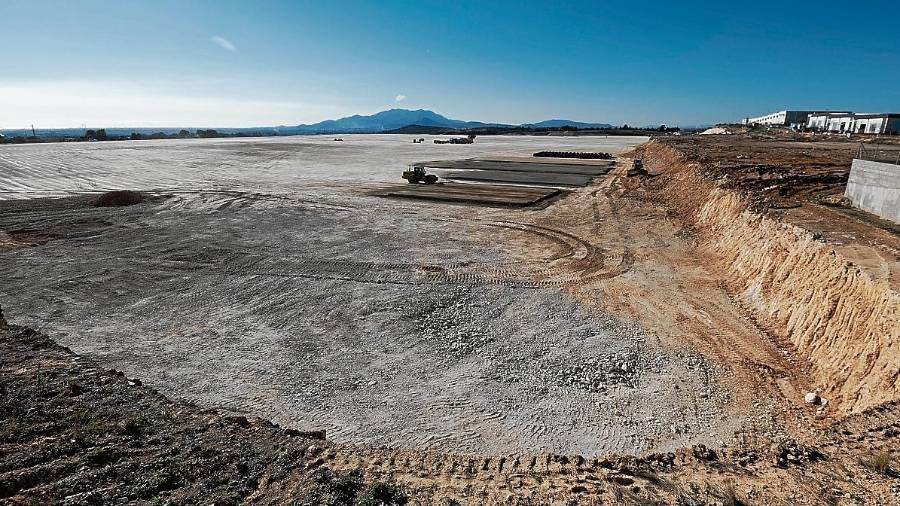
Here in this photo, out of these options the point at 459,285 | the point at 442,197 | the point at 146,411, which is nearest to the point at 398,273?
the point at 459,285

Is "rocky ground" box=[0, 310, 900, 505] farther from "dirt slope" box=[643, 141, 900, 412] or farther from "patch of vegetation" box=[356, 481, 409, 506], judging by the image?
"dirt slope" box=[643, 141, 900, 412]

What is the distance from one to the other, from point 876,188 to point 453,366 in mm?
14946

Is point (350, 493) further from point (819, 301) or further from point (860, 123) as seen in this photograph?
point (860, 123)

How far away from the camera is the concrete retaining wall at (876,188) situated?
13.5 metres

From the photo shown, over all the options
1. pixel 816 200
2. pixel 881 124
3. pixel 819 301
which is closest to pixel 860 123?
pixel 881 124

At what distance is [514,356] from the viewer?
952cm

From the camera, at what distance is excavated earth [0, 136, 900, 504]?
18.5ft

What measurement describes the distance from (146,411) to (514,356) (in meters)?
6.50

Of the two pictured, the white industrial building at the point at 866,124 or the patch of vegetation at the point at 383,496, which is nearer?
the patch of vegetation at the point at 383,496

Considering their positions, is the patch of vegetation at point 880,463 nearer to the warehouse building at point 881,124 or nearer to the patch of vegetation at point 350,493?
the patch of vegetation at point 350,493

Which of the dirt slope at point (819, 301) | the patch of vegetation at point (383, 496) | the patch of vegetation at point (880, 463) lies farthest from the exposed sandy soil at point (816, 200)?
the patch of vegetation at point (383, 496)

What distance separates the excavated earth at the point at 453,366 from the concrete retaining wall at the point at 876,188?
1187mm

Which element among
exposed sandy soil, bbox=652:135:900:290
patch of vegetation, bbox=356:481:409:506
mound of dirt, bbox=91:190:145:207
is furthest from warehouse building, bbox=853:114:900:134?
mound of dirt, bbox=91:190:145:207

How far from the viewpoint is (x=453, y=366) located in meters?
9.14
